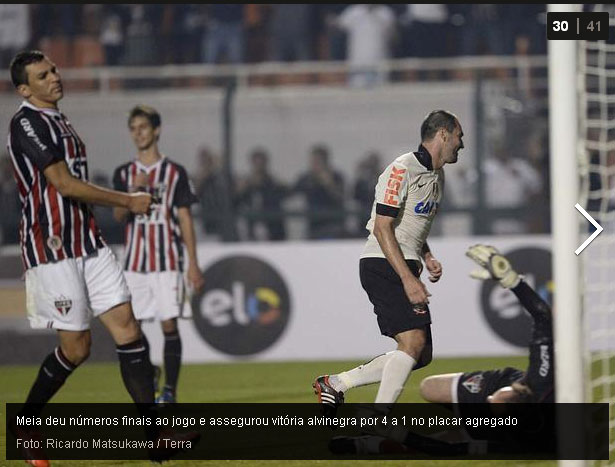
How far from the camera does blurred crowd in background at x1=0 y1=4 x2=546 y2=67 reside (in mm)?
13438

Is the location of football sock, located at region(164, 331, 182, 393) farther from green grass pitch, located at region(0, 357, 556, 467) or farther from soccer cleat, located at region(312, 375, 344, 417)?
soccer cleat, located at region(312, 375, 344, 417)

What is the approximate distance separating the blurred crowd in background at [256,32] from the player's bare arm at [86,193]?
8.78 m

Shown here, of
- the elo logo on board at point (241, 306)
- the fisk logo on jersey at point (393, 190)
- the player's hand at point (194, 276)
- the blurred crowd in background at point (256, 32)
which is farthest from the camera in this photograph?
the blurred crowd in background at point (256, 32)

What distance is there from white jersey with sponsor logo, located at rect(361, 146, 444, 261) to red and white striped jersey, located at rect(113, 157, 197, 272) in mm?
2538

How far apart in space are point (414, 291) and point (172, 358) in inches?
117

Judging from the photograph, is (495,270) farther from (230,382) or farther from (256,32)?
(256,32)

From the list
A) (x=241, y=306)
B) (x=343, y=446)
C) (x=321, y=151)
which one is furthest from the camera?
(x=321, y=151)

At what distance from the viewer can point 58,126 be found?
199 inches

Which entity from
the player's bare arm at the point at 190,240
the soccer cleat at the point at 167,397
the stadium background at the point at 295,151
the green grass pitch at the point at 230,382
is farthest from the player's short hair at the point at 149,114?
the stadium background at the point at 295,151

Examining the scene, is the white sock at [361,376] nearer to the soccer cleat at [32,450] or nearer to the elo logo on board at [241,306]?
the soccer cleat at [32,450]

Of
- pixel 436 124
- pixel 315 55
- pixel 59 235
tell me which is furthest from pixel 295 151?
pixel 436 124

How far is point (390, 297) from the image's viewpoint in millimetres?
4930

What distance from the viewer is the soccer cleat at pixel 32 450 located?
5.02 metres

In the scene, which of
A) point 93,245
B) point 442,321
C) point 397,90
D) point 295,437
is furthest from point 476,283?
point 93,245
